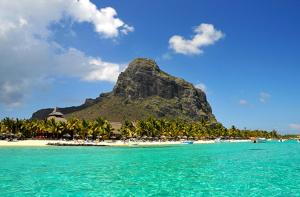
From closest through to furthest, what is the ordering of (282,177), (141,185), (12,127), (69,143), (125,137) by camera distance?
(141,185) < (282,177) < (69,143) < (12,127) < (125,137)

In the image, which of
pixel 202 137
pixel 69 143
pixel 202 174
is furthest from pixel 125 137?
pixel 202 174

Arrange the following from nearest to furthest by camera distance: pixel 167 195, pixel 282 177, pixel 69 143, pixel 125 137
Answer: pixel 167 195
pixel 282 177
pixel 69 143
pixel 125 137

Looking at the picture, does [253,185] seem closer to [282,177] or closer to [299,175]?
[282,177]

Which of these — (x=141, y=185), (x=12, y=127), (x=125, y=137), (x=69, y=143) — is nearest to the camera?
(x=141, y=185)

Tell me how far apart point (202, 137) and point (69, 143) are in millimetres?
99960

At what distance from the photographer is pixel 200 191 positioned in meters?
28.2

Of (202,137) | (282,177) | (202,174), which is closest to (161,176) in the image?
(202,174)

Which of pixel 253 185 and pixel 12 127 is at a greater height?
pixel 12 127

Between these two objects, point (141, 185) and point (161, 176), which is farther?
point (161, 176)

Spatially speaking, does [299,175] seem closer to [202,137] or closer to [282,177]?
[282,177]

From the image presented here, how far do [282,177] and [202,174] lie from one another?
7779mm

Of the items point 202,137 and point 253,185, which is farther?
point 202,137

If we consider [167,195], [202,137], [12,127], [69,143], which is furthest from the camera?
[202,137]

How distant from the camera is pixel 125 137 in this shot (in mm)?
142625
